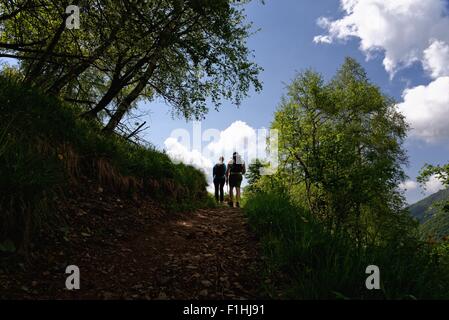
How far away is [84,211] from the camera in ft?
19.6

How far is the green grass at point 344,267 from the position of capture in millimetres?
3699

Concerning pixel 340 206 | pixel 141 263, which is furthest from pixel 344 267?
pixel 340 206

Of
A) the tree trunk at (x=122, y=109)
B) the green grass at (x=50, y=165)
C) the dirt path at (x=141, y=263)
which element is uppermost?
the tree trunk at (x=122, y=109)

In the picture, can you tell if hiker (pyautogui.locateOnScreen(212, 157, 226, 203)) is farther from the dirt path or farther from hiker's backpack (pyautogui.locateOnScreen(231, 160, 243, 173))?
the dirt path

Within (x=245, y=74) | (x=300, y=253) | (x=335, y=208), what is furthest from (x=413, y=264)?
(x=335, y=208)

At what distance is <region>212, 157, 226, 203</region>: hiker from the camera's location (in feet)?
51.1

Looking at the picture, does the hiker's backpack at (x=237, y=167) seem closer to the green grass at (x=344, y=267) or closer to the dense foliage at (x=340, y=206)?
the dense foliage at (x=340, y=206)

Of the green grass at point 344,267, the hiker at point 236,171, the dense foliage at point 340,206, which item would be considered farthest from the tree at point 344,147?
the green grass at point 344,267

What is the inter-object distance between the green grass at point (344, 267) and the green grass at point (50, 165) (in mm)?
3596

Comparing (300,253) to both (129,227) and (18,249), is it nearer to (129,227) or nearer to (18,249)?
(129,227)

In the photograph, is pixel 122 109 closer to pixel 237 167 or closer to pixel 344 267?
pixel 237 167

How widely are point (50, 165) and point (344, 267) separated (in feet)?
15.5

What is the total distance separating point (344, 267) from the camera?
3.96 m
